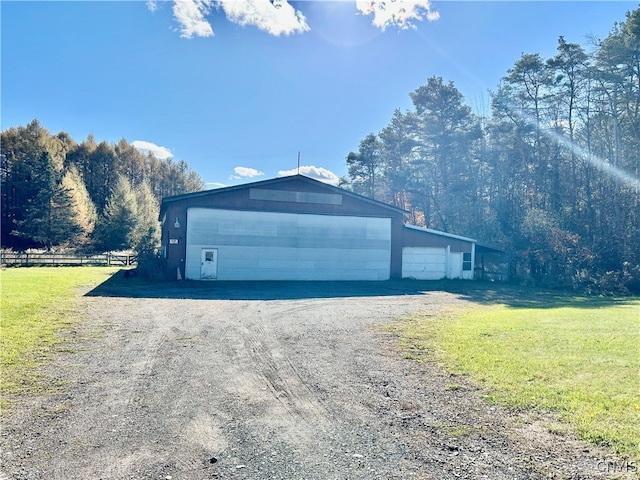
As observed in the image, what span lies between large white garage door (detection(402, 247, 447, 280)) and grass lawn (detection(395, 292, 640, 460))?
1303 cm

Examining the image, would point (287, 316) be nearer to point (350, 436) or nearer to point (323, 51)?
point (350, 436)

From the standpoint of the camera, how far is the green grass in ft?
16.5

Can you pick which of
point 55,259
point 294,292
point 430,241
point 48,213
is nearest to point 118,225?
point 48,213

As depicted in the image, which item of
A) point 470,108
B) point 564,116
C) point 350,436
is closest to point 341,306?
point 350,436

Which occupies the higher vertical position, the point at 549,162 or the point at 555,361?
the point at 549,162

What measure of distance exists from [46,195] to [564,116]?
45.6 metres

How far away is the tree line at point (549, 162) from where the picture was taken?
74.7 feet

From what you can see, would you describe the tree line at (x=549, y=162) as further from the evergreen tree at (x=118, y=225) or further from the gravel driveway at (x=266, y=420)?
the evergreen tree at (x=118, y=225)

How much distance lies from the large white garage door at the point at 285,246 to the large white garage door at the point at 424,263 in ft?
4.66

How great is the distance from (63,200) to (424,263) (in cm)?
3527

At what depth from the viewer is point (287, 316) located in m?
10.5

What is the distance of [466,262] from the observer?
25188 millimetres

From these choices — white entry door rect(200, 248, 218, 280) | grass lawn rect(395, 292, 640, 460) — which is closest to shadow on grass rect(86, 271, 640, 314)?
white entry door rect(200, 248, 218, 280)

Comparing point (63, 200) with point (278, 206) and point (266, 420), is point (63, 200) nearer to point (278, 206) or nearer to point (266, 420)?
point (278, 206)
